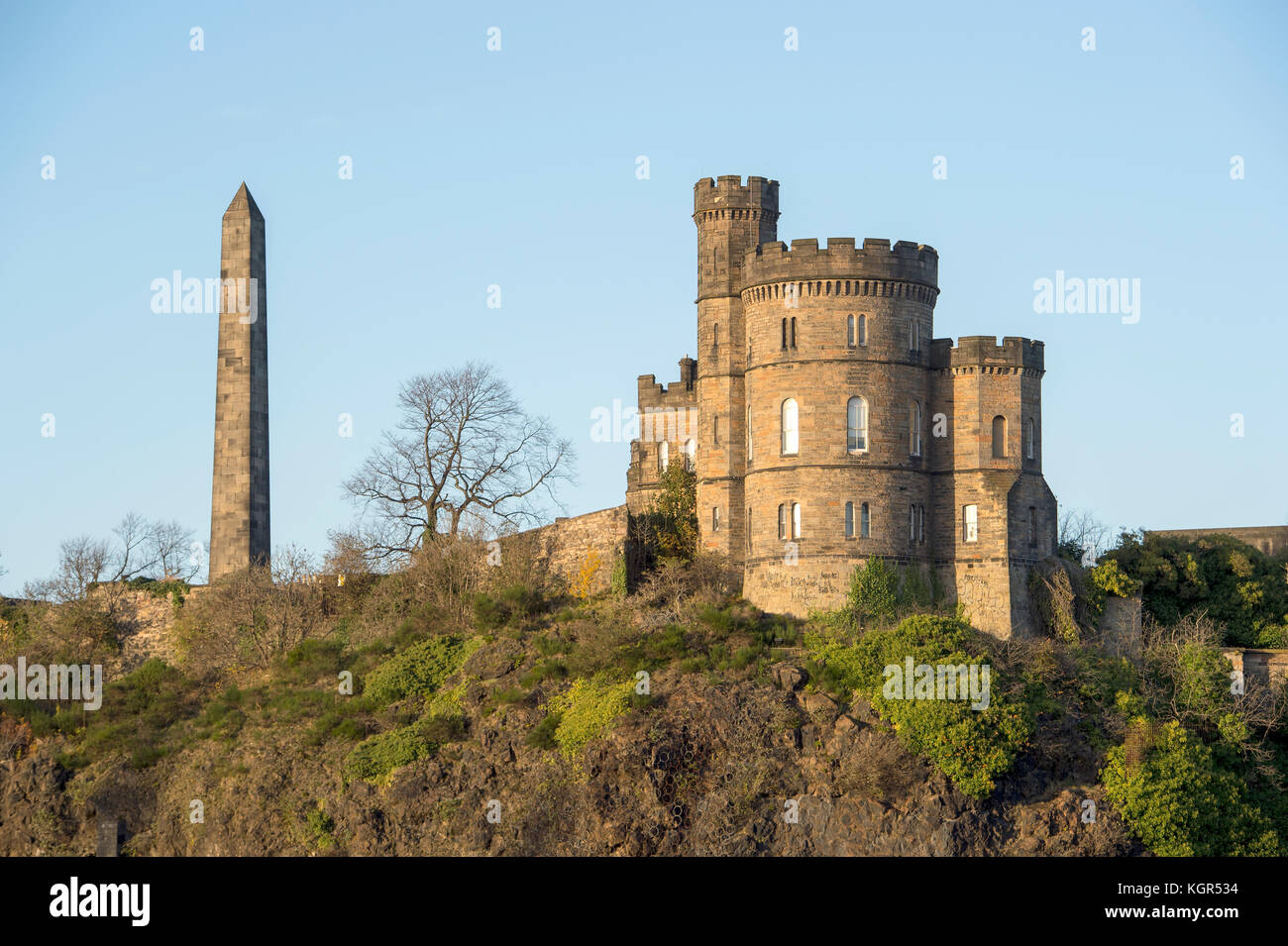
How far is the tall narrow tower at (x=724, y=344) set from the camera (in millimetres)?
62781

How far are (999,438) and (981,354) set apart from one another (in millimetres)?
2679

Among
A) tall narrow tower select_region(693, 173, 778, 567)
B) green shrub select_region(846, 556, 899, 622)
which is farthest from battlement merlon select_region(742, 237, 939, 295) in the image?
green shrub select_region(846, 556, 899, 622)

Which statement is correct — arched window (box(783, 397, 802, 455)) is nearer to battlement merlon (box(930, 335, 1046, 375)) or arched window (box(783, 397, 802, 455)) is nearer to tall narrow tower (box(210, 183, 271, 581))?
battlement merlon (box(930, 335, 1046, 375))

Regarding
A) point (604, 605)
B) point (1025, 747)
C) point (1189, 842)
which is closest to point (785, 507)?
point (604, 605)

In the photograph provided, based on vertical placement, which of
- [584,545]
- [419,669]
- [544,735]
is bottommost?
[544,735]

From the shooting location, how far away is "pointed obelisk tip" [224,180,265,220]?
64.8 meters

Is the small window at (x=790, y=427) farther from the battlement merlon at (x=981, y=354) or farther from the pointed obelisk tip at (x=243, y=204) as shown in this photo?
the pointed obelisk tip at (x=243, y=204)

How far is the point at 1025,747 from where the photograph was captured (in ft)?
173

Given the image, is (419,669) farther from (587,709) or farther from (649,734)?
(649,734)

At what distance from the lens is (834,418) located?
5888 centimetres

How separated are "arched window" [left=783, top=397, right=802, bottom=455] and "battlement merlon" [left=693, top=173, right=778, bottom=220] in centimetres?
901

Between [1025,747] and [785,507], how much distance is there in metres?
10.9

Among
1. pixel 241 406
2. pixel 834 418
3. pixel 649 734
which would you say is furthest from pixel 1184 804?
pixel 241 406
